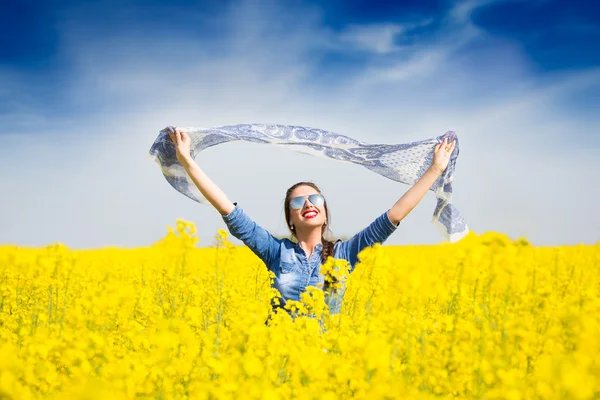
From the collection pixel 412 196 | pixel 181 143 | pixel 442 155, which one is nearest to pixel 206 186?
pixel 181 143

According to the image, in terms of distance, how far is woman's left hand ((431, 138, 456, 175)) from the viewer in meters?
4.11

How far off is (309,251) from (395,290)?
1085mm

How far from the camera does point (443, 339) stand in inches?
123

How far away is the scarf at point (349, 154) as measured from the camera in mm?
4457


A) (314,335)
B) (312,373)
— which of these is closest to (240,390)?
(312,373)

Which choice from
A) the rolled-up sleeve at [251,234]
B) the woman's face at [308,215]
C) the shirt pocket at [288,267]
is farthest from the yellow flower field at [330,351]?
the woman's face at [308,215]

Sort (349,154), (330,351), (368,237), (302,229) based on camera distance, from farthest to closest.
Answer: (349,154)
(302,229)
(368,237)
(330,351)

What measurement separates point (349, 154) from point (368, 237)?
1.04 m

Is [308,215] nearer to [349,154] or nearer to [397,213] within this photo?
[397,213]

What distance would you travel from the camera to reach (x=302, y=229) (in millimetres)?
4207

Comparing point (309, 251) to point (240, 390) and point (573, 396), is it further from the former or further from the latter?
point (573, 396)

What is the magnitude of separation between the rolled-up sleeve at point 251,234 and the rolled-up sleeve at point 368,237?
56 centimetres

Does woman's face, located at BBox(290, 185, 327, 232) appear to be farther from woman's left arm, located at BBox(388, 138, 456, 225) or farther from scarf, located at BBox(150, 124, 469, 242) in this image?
scarf, located at BBox(150, 124, 469, 242)

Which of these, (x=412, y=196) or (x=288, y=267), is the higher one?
(x=412, y=196)
